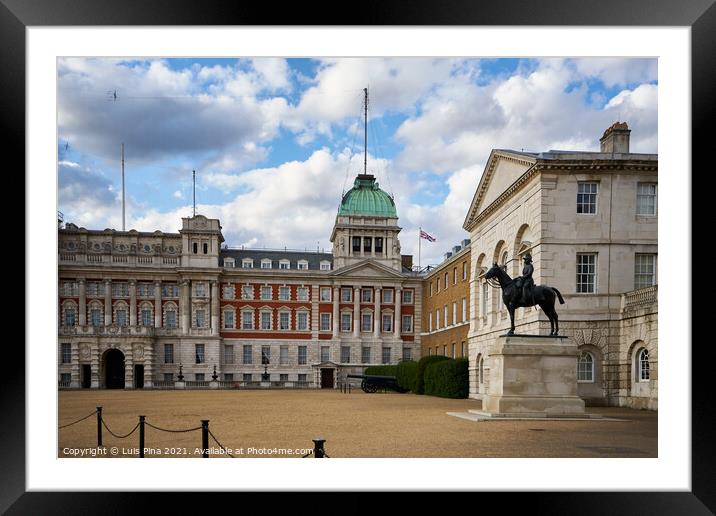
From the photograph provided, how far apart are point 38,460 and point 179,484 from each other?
2.24 m

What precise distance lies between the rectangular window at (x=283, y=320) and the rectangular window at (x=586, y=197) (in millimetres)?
34091

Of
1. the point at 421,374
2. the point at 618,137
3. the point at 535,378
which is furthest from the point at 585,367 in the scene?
the point at 421,374

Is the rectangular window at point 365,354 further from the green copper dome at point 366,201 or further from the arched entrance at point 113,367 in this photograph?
the arched entrance at point 113,367

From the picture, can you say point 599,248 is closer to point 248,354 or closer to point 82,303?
point 248,354

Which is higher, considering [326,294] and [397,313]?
[326,294]

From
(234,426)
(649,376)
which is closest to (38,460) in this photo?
(234,426)

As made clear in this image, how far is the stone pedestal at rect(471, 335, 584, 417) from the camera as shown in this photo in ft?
56.0

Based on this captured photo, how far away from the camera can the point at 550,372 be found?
17406mm

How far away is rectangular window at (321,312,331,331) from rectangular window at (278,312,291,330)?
2928 millimetres

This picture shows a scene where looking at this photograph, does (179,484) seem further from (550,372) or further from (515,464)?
(550,372)

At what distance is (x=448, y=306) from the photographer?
42188mm

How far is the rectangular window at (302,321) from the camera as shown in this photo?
173 feet

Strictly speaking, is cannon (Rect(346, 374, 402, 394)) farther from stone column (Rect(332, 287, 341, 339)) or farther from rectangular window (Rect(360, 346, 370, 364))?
rectangular window (Rect(360, 346, 370, 364))

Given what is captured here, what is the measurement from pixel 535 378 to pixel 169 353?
129 feet
